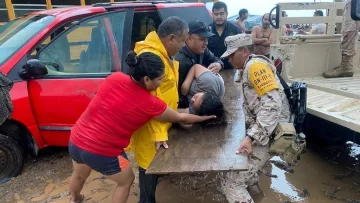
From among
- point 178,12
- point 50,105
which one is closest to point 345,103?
point 178,12

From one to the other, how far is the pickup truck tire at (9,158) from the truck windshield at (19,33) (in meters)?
0.82

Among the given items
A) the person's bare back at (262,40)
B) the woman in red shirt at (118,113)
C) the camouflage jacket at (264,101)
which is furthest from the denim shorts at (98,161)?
the person's bare back at (262,40)

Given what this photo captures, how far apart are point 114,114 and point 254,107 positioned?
3.67ft

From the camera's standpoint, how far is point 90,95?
354cm

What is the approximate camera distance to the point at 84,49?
3.69 m

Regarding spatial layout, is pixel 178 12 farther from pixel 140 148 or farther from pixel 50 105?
pixel 140 148

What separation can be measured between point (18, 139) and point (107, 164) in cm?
175

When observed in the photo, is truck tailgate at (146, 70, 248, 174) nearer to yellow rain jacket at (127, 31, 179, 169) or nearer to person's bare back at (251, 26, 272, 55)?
yellow rain jacket at (127, 31, 179, 169)

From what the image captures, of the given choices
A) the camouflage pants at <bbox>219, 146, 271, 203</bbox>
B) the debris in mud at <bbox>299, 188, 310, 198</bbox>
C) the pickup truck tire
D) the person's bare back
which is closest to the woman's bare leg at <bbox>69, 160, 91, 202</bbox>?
the pickup truck tire

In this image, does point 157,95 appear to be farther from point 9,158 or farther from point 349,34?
point 349,34

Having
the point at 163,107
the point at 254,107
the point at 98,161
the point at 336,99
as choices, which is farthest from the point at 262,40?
the point at 98,161

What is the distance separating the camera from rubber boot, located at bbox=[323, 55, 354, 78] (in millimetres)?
4066

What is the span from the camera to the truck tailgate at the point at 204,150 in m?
1.95

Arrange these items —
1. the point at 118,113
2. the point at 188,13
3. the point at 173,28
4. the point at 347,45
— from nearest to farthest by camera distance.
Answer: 1. the point at 118,113
2. the point at 173,28
3. the point at 347,45
4. the point at 188,13
